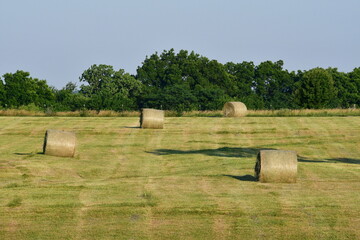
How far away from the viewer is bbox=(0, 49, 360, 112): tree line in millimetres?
96375

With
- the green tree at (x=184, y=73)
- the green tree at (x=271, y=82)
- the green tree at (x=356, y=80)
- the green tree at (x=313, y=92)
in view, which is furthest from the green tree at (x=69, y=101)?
the green tree at (x=356, y=80)

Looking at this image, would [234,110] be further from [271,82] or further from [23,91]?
[271,82]

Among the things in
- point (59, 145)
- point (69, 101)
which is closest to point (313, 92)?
point (69, 101)

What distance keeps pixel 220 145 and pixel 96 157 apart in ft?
31.3

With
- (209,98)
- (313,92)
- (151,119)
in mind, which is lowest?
(151,119)

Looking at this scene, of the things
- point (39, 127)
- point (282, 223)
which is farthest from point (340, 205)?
point (39, 127)

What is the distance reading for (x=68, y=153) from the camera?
31.3 m

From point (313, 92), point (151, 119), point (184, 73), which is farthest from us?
point (184, 73)

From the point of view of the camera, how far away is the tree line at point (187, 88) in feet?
316

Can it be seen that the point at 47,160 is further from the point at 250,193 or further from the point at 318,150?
the point at 318,150

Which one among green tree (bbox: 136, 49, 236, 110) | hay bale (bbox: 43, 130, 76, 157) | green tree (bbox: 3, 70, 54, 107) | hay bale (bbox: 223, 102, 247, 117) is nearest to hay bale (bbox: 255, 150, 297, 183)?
hay bale (bbox: 43, 130, 76, 157)

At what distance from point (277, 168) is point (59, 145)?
1225cm

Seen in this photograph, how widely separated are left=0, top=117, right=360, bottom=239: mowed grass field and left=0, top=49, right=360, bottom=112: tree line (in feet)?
181

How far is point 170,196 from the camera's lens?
A: 19719mm
